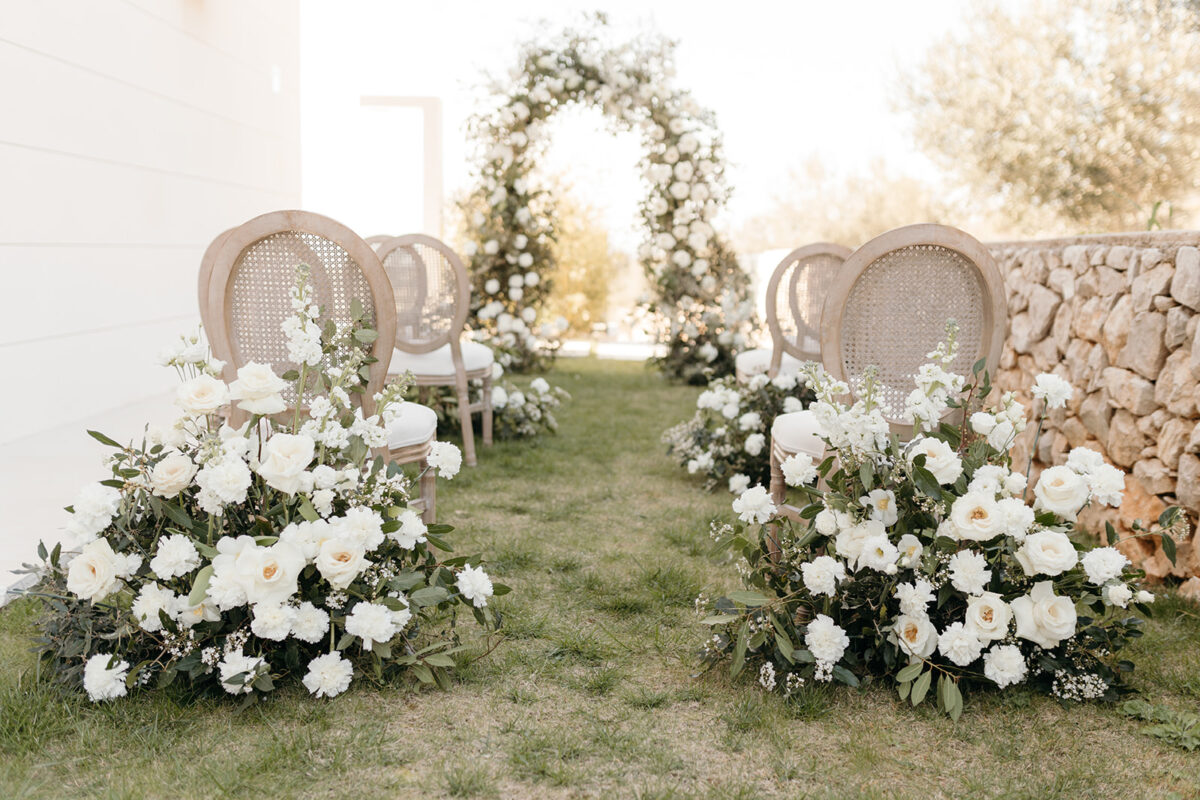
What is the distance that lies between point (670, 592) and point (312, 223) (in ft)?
4.22

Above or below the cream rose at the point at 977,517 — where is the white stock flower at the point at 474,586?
below

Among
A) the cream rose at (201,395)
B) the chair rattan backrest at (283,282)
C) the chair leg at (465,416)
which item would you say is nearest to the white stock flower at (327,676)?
the cream rose at (201,395)

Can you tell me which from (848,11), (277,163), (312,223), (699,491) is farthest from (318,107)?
(848,11)

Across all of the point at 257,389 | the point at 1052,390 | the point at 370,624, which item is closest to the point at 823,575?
the point at 1052,390

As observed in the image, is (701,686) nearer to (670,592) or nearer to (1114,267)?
(670,592)

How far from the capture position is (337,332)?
6.91 feet

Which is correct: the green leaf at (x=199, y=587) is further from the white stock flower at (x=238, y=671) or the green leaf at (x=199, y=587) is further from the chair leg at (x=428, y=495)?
the chair leg at (x=428, y=495)

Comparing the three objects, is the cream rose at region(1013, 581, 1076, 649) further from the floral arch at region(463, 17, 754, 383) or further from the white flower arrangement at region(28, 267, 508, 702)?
the floral arch at region(463, 17, 754, 383)

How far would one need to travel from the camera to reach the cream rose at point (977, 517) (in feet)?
5.70

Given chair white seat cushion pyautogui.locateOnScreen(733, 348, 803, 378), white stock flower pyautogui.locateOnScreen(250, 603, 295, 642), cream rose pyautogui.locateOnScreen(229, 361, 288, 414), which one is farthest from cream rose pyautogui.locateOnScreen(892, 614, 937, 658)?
chair white seat cushion pyautogui.locateOnScreen(733, 348, 803, 378)

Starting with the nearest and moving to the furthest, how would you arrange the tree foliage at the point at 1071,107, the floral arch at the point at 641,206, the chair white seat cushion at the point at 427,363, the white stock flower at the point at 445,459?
1. the white stock flower at the point at 445,459
2. the chair white seat cushion at the point at 427,363
3. the floral arch at the point at 641,206
4. the tree foliage at the point at 1071,107

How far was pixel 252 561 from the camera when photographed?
1666 millimetres

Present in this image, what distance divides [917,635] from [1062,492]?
39 centimetres

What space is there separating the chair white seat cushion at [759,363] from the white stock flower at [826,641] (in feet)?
7.13
